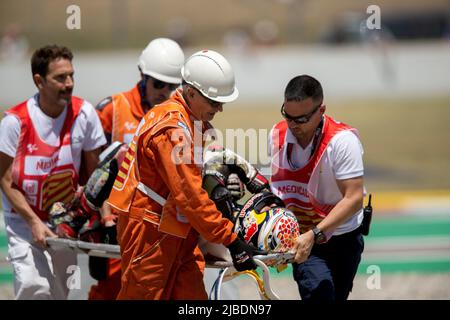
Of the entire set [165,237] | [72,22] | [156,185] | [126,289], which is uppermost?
[72,22]

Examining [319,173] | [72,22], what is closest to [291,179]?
[319,173]

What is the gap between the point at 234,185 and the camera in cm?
595

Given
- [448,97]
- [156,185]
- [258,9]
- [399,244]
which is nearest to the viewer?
[156,185]

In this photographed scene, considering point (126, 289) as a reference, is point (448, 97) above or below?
below

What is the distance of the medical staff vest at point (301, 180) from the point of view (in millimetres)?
5941

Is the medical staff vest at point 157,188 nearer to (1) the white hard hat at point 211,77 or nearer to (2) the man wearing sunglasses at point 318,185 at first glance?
(1) the white hard hat at point 211,77

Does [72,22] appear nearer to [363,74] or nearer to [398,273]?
[398,273]

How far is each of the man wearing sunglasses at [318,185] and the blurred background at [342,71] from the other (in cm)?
159

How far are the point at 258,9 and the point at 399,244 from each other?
26780 millimetres

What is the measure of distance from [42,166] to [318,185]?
7.38 ft

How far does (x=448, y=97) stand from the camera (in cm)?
2517

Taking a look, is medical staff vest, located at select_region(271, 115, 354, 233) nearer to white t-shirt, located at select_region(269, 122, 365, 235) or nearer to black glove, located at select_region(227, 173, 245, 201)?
white t-shirt, located at select_region(269, 122, 365, 235)

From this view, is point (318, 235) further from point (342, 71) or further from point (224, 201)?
point (342, 71)

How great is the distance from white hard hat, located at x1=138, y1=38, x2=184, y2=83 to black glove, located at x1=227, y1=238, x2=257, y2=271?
2136mm
